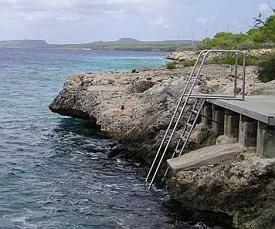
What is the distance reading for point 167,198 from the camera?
636 inches

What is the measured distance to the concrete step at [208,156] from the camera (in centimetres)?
1408

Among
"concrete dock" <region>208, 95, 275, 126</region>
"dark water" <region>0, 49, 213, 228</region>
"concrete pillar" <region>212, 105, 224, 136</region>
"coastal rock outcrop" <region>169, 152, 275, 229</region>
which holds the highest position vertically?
"concrete dock" <region>208, 95, 275, 126</region>

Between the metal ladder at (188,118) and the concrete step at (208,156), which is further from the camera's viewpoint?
Result: the metal ladder at (188,118)

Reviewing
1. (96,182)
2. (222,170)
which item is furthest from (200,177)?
(96,182)

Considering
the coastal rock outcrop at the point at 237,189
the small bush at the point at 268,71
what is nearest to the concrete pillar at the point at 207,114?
the coastal rock outcrop at the point at 237,189

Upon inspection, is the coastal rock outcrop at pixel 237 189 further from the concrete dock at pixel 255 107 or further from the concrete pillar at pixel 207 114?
the concrete pillar at pixel 207 114

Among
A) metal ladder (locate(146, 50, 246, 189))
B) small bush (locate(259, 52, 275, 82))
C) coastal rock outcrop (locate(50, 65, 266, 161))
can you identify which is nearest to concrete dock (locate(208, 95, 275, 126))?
metal ladder (locate(146, 50, 246, 189))

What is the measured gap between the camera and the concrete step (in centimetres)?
1408

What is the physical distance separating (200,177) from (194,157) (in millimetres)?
1002

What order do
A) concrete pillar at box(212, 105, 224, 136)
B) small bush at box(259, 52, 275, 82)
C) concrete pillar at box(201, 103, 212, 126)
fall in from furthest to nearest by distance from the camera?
small bush at box(259, 52, 275, 82) → concrete pillar at box(201, 103, 212, 126) → concrete pillar at box(212, 105, 224, 136)

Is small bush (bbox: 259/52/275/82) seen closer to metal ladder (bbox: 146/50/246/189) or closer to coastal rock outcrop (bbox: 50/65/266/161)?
coastal rock outcrop (bbox: 50/65/266/161)

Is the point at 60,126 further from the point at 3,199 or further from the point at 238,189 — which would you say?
the point at 238,189

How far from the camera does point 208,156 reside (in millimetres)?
14320

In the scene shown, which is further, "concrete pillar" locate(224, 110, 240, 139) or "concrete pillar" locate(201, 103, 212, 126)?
"concrete pillar" locate(201, 103, 212, 126)
